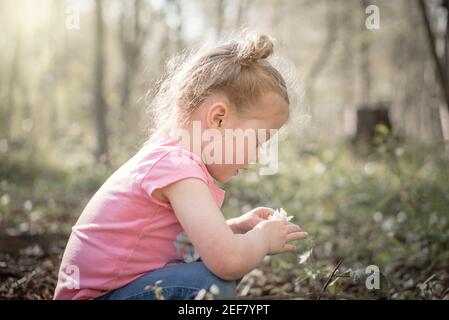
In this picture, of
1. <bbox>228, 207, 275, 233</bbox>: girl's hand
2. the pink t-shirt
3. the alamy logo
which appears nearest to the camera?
the pink t-shirt

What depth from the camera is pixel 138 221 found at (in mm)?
1622

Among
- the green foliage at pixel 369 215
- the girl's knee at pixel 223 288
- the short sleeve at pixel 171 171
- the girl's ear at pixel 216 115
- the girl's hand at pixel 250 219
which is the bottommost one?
the green foliage at pixel 369 215

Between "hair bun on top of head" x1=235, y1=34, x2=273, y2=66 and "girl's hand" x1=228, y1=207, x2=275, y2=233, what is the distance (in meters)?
0.54

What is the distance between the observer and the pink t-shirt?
1615mm

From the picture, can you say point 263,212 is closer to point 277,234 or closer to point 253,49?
point 277,234

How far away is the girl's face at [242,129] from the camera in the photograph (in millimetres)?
1728

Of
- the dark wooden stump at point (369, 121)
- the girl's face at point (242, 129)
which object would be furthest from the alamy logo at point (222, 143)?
the dark wooden stump at point (369, 121)

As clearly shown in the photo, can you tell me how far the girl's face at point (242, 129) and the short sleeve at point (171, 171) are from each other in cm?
14

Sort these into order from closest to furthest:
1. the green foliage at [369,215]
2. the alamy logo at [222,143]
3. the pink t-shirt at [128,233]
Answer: the pink t-shirt at [128,233]
the alamy logo at [222,143]
the green foliage at [369,215]

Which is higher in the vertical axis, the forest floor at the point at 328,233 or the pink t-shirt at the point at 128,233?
the pink t-shirt at the point at 128,233

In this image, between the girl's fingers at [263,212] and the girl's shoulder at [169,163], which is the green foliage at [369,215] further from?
the girl's shoulder at [169,163]

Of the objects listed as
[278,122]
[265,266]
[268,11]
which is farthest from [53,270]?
[268,11]

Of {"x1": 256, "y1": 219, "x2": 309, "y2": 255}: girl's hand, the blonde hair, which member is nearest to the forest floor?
{"x1": 256, "y1": 219, "x2": 309, "y2": 255}: girl's hand

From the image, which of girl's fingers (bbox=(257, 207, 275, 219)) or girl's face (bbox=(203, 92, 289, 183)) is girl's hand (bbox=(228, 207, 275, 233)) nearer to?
girl's fingers (bbox=(257, 207, 275, 219))
